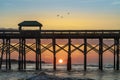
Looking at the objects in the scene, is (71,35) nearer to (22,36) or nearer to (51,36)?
(51,36)

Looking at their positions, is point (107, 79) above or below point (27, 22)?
below

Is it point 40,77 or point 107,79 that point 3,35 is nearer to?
point 107,79

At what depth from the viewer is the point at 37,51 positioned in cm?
7031

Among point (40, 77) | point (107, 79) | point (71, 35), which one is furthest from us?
point (71, 35)

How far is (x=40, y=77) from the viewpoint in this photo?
1766 inches

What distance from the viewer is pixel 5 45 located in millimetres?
71875

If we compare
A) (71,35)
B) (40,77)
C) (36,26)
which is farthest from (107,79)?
(36,26)

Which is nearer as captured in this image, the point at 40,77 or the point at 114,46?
the point at 40,77

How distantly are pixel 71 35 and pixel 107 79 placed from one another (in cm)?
1653

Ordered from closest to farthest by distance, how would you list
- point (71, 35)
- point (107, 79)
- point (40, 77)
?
point (40, 77)
point (107, 79)
point (71, 35)

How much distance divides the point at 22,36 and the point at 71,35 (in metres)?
7.18

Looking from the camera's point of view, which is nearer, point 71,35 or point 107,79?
point 107,79

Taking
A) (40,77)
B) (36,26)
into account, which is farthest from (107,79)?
(36,26)

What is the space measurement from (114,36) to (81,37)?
15.9 feet
